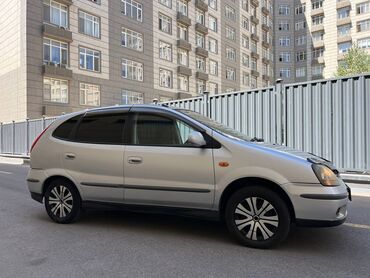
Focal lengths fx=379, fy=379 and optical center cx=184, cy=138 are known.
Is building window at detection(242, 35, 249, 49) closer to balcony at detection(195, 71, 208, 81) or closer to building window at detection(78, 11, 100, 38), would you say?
balcony at detection(195, 71, 208, 81)

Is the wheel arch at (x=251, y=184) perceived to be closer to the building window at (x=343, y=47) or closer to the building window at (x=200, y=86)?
the building window at (x=200, y=86)

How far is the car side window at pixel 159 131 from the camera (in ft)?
16.8

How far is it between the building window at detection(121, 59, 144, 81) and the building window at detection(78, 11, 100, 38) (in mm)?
4052

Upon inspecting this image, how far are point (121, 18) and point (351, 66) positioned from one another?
22813 mm

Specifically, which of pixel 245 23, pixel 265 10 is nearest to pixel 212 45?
pixel 245 23

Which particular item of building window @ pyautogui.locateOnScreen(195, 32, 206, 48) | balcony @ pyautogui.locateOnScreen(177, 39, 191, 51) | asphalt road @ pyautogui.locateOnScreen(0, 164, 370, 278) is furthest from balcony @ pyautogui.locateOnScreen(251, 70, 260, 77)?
asphalt road @ pyautogui.locateOnScreen(0, 164, 370, 278)

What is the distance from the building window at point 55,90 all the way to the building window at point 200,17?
914 inches

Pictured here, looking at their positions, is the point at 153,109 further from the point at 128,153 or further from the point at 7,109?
the point at 7,109

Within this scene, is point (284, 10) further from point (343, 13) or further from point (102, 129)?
point (102, 129)

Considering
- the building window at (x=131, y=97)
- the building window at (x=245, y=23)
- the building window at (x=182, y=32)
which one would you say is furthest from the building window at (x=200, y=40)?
the building window at (x=131, y=97)

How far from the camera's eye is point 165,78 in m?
42.8

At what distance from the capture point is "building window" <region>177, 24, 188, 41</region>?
45.4 meters

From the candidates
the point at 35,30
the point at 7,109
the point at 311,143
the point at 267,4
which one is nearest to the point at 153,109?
the point at 311,143

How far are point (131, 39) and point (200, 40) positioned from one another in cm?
1403
